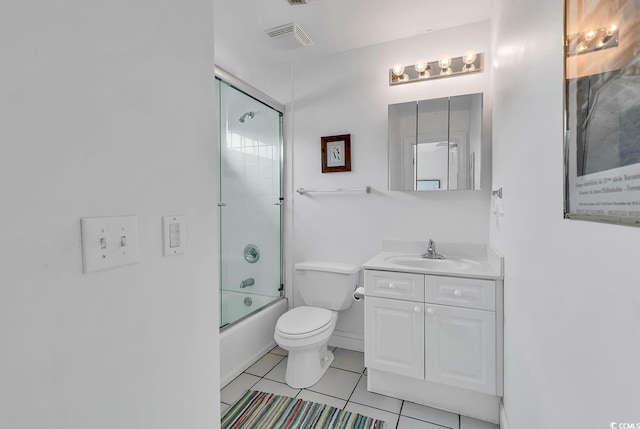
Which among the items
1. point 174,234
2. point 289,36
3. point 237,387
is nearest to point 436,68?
point 289,36

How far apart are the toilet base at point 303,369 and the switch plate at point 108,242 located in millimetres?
1548

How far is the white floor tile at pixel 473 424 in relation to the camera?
163 centimetres

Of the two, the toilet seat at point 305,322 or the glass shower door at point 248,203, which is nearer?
the toilet seat at point 305,322

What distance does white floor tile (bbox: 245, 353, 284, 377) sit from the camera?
216cm

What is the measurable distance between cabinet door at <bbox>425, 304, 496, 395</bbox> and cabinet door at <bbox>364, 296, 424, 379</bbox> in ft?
0.18

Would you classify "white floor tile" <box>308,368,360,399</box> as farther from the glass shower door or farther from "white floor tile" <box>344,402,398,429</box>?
the glass shower door

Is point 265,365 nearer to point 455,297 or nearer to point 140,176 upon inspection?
point 455,297

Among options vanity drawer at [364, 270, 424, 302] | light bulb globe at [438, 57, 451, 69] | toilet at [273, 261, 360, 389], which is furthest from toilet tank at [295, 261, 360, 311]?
light bulb globe at [438, 57, 451, 69]

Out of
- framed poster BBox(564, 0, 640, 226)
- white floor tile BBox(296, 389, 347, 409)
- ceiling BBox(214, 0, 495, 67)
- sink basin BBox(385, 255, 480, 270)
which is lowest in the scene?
white floor tile BBox(296, 389, 347, 409)

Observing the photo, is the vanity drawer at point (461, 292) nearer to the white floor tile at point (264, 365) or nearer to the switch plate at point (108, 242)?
the white floor tile at point (264, 365)

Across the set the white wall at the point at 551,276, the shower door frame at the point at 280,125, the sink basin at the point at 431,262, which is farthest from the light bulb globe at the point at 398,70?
the sink basin at the point at 431,262

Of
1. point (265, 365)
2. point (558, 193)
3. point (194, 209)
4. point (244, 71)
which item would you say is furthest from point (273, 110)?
point (558, 193)

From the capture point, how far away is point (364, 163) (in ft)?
8.01

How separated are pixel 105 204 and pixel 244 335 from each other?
5.90 ft
